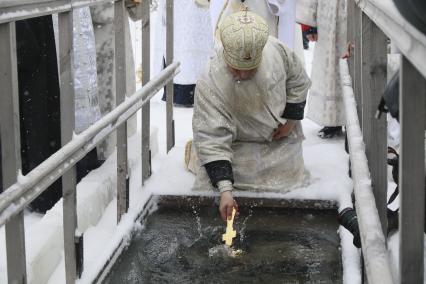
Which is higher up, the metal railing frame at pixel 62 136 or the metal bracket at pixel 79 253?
the metal railing frame at pixel 62 136

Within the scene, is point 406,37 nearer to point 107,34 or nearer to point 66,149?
point 66,149

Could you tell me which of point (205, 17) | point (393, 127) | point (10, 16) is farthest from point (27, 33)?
point (205, 17)

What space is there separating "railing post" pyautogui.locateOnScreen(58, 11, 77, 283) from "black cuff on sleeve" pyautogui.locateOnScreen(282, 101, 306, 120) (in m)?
1.67

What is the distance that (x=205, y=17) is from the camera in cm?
687

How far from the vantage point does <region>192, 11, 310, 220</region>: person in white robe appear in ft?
11.8

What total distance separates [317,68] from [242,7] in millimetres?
705

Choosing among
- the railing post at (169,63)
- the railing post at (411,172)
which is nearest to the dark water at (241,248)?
the railing post at (169,63)

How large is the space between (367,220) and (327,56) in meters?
3.65

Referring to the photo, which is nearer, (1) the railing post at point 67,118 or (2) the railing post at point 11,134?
(2) the railing post at point 11,134

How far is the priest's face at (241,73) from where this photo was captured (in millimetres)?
3744

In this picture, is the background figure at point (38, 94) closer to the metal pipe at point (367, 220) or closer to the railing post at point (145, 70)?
the railing post at point (145, 70)

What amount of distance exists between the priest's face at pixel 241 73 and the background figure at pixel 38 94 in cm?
89

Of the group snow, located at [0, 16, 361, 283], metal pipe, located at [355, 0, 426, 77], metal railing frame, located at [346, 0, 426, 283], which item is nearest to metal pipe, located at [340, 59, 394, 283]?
metal railing frame, located at [346, 0, 426, 283]

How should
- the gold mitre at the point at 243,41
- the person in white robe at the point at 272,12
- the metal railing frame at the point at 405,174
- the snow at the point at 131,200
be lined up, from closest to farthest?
the metal railing frame at the point at 405,174 → the snow at the point at 131,200 → the gold mitre at the point at 243,41 → the person in white robe at the point at 272,12
